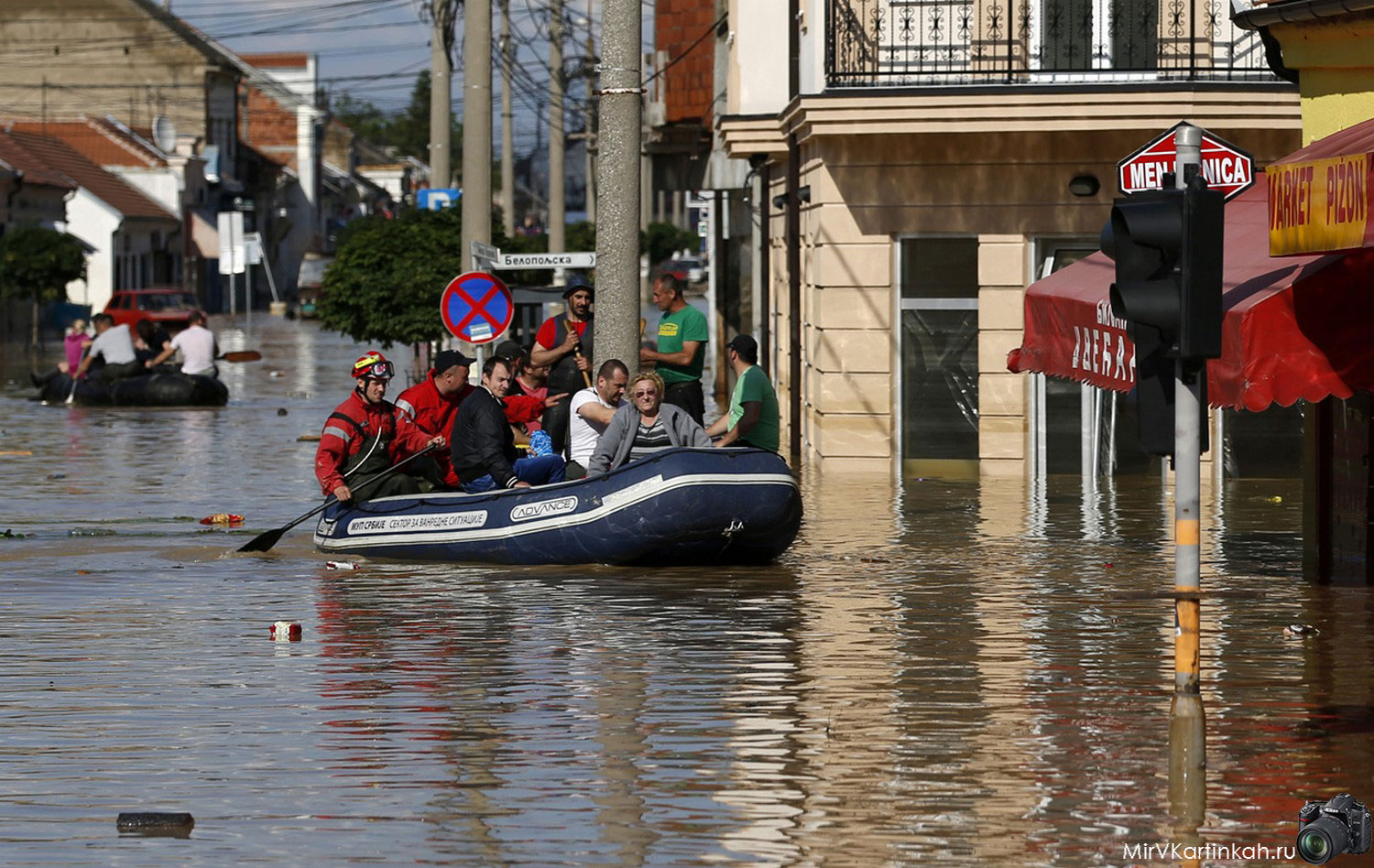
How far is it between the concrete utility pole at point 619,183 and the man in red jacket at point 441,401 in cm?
105

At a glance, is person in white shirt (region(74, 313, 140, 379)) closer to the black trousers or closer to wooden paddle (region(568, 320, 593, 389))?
wooden paddle (region(568, 320, 593, 389))

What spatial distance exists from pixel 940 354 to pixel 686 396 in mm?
4968

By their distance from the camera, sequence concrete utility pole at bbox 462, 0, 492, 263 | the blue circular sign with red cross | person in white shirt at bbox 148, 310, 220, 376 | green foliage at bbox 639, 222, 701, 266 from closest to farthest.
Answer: the blue circular sign with red cross, concrete utility pole at bbox 462, 0, 492, 263, person in white shirt at bbox 148, 310, 220, 376, green foliage at bbox 639, 222, 701, 266

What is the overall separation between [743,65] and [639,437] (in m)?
12.2

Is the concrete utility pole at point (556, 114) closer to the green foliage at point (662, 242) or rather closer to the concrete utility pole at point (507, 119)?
the concrete utility pole at point (507, 119)

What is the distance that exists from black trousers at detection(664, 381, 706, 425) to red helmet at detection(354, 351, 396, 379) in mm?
3723

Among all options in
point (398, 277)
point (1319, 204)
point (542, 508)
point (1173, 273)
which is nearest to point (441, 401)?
point (542, 508)

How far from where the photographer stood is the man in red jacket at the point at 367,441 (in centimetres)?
1769

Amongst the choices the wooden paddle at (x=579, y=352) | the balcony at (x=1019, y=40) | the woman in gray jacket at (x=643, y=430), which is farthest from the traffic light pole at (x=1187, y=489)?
the balcony at (x=1019, y=40)

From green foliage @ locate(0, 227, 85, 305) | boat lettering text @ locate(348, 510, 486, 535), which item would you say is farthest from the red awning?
green foliage @ locate(0, 227, 85, 305)

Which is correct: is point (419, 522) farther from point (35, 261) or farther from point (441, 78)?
point (35, 261)

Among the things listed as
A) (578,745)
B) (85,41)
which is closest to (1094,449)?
(578,745)

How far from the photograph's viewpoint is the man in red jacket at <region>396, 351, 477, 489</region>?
1839 cm

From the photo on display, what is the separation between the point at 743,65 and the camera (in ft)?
93.1
